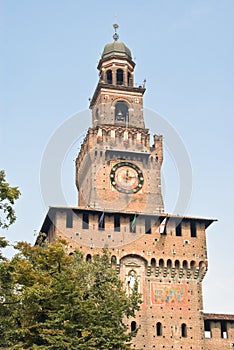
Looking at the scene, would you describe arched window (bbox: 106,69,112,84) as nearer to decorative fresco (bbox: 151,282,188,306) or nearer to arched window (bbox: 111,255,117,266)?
arched window (bbox: 111,255,117,266)

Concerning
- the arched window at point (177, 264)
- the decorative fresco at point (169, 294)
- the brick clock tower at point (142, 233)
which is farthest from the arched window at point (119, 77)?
the decorative fresco at point (169, 294)

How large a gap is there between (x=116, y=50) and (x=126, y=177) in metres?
13.1

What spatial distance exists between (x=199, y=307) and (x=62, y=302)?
1707cm

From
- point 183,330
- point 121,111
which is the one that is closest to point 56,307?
point 183,330

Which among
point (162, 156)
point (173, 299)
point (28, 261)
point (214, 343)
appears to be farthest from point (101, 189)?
point (28, 261)

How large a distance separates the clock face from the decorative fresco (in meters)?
8.27

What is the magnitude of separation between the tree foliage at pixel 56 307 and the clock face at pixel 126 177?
1698cm

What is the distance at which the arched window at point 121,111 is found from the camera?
5412cm

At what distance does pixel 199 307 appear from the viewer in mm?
44969

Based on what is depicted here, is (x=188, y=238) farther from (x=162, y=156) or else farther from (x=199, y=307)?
(x=162, y=156)

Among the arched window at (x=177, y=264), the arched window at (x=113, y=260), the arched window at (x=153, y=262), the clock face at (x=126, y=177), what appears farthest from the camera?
the clock face at (x=126, y=177)

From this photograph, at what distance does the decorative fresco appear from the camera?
44594mm

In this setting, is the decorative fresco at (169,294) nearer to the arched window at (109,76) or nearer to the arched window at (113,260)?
the arched window at (113,260)

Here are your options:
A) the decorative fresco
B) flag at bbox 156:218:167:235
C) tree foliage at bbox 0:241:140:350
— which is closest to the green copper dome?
flag at bbox 156:218:167:235
